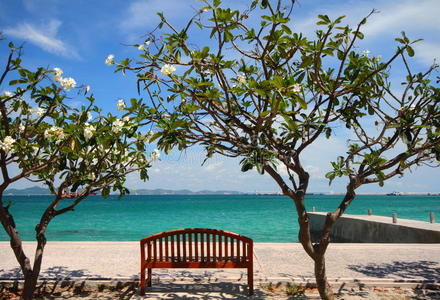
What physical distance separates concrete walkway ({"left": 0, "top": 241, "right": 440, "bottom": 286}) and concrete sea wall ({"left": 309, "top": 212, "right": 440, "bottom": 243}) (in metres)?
2.19

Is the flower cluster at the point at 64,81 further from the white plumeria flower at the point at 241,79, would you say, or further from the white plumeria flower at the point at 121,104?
the white plumeria flower at the point at 241,79

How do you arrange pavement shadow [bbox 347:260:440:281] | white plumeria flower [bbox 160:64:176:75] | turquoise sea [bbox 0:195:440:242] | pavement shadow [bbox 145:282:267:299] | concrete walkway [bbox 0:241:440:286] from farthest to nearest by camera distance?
turquoise sea [bbox 0:195:440:242]
pavement shadow [bbox 347:260:440:281]
concrete walkway [bbox 0:241:440:286]
pavement shadow [bbox 145:282:267:299]
white plumeria flower [bbox 160:64:176:75]

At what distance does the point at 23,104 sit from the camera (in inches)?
183

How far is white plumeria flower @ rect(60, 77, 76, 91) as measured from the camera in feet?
13.8

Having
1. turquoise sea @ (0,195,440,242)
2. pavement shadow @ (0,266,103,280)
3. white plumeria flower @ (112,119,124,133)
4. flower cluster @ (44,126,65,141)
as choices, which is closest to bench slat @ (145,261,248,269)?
pavement shadow @ (0,266,103,280)

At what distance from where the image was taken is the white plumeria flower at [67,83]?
420 cm

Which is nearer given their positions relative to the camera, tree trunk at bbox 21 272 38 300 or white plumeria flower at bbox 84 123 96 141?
white plumeria flower at bbox 84 123 96 141

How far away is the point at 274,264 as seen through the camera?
717 cm

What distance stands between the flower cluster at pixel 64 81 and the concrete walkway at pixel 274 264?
2.97 metres

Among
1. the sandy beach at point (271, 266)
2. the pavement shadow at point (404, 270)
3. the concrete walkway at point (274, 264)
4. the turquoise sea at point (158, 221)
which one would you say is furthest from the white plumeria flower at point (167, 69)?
the turquoise sea at point (158, 221)

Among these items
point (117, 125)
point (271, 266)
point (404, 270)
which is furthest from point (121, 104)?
point (404, 270)

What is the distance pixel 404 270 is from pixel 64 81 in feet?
20.7

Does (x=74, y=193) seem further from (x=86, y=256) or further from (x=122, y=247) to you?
(x=122, y=247)

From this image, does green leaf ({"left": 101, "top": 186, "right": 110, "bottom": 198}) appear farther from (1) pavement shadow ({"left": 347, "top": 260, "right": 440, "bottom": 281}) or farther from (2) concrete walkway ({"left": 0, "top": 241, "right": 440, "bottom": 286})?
(1) pavement shadow ({"left": 347, "top": 260, "right": 440, "bottom": 281})
